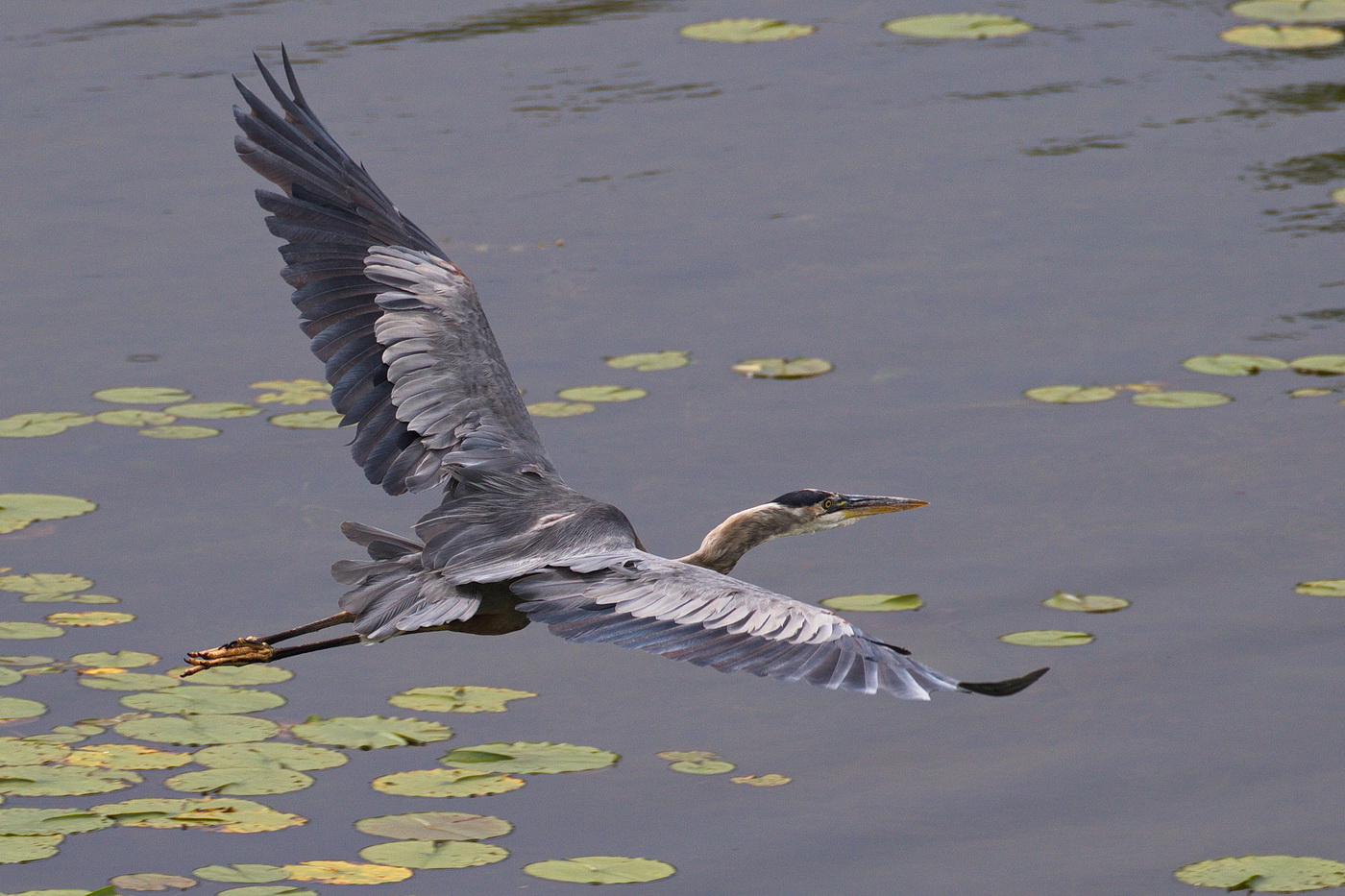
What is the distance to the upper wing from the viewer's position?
7066mm

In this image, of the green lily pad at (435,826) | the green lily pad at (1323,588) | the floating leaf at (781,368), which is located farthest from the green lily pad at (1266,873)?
the floating leaf at (781,368)

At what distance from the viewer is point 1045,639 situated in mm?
7715

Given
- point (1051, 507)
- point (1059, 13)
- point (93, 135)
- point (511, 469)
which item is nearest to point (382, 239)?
point (511, 469)

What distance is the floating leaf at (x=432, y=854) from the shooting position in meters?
6.12

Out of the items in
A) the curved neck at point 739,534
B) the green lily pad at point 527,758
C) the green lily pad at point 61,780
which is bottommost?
the green lily pad at point 527,758

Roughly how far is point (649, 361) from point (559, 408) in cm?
70

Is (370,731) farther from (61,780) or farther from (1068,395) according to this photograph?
(1068,395)

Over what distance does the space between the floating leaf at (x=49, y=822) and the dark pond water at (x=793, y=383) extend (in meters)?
0.13

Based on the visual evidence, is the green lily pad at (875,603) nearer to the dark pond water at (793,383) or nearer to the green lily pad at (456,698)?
the dark pond water at (793,383)

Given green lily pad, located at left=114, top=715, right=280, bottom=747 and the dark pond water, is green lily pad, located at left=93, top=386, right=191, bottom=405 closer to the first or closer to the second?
the dark pond water

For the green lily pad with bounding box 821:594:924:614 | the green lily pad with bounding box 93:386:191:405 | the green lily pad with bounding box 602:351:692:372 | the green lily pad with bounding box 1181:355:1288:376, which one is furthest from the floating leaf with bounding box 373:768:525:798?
the green lily pad with bounding box 1181:355:1288:376

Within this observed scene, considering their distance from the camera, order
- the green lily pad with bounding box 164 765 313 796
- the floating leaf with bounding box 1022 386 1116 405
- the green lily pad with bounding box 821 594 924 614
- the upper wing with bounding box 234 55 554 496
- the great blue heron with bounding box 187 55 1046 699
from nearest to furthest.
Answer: the great blue heron with bounding box 187 55 1046 699 → the green lily pad with bounding box 164 765 313 796 → the upper wing with bounding box 234 55 554 496 → the green lily pad with bounding box 821 594 924 614 → the floating leaf with bounding box 1022 386 1116 405

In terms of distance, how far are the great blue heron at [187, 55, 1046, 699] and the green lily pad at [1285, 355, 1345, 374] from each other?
373 cm

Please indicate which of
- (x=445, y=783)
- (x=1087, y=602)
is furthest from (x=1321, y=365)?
(x=445, y=783)
